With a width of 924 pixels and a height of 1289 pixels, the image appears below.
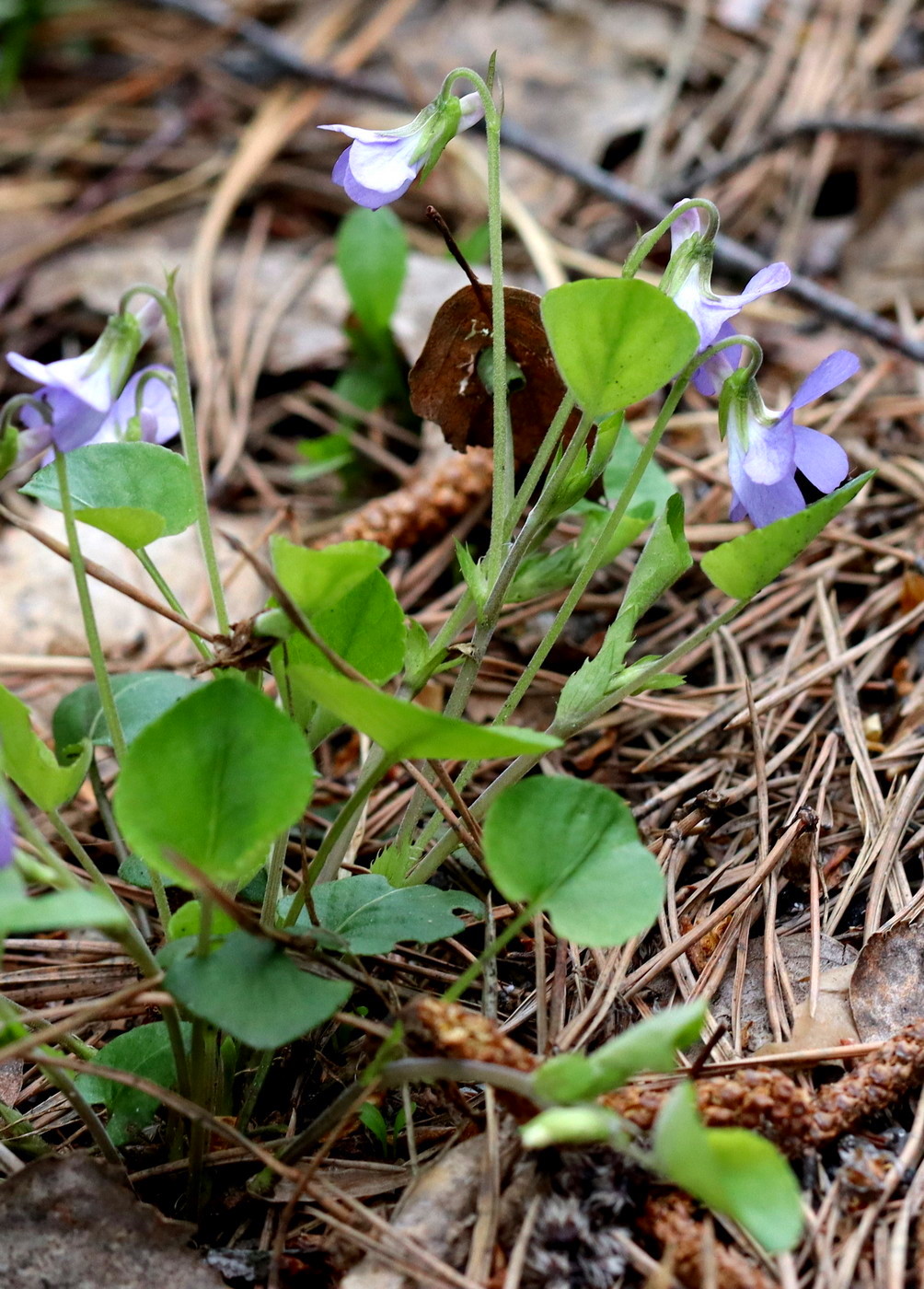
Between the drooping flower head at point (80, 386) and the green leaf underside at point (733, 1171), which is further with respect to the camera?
the drooping flower head at point (80, 386)

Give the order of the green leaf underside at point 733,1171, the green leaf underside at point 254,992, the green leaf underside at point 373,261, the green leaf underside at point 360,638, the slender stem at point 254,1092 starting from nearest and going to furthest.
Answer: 1. the green leaf underside at point 733,1171
2. the green leaf underside at point 254,992
3. the slender stem at point 254,1092
4. the green leaf underside at point 360,638
5. the green leaf underside at point 373,261

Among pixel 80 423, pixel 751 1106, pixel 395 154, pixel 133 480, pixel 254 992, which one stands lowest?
pixel 751 1106

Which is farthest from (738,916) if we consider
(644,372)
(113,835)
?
(113,835)

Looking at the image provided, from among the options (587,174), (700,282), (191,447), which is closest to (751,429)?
(700,282)

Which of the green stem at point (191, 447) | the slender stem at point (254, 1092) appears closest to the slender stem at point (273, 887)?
the slender stem at point (254, 1092)

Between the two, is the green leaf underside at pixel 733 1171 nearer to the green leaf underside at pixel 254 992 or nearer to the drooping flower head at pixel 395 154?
the green leaf underside at pixel 254 992

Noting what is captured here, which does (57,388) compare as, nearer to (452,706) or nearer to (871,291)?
(452,706)

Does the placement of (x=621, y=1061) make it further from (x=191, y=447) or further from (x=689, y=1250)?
(x=191, y=447)
